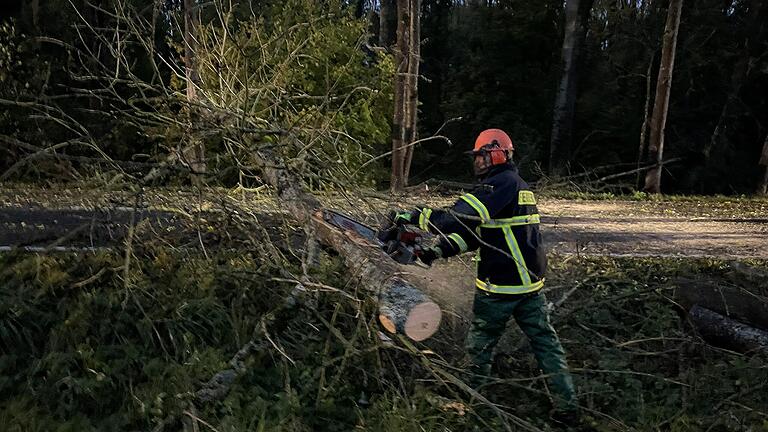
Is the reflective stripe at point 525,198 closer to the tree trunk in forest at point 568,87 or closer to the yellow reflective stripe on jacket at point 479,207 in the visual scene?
the yellow reflective stripe on jacket at point 479,207

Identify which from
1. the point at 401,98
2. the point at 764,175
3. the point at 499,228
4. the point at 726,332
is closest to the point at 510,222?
the point at 499,228

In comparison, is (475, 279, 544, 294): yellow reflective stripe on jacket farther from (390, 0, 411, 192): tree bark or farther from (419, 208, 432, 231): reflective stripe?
(390, 0, 411, 192): tree bark

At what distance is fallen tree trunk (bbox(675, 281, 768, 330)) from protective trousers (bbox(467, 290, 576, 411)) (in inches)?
78.9

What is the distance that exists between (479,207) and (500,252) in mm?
336

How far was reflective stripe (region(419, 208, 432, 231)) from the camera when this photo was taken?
408 centimetres

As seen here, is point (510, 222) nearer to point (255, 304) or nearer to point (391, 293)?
point (391, 293)

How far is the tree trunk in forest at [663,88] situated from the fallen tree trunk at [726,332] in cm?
909

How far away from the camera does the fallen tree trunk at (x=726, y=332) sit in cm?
509

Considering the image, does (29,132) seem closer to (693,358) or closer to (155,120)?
(155,120)

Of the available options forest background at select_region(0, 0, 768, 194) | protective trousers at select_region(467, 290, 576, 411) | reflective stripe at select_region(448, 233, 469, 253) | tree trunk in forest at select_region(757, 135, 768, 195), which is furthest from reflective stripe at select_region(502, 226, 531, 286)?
tree trunk in forest at select_region(757, 135, 768, 195)

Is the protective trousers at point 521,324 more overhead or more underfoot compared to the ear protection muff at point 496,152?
more underfoot

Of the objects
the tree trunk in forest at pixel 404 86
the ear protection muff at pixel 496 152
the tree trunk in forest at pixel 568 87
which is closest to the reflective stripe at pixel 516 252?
the ear protection muff at pixel 496 152

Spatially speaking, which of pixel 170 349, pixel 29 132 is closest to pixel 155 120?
pixel 170 349

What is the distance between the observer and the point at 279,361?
4320 millimetres
